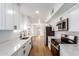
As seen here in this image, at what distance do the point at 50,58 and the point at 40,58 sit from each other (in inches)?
4.4

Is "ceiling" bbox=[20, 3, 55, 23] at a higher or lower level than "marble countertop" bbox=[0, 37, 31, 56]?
higher

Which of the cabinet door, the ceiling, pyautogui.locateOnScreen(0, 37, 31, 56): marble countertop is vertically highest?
the ceiling

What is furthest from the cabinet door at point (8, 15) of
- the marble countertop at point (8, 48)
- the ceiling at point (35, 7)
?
the ceiling at point (35, 7)

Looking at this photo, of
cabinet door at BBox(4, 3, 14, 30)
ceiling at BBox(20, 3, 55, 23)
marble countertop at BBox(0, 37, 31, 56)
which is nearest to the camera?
marble countertop at BBox(0, 37, 31, 56)

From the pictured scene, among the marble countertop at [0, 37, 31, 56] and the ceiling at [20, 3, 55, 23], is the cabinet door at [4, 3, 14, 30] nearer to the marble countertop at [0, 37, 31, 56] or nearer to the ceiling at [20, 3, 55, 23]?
the marble countertop at [0, 37, 31, 56]

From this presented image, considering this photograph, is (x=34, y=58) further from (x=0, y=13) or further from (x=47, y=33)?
(x=47, y=33)

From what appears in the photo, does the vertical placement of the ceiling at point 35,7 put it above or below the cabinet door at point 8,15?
above

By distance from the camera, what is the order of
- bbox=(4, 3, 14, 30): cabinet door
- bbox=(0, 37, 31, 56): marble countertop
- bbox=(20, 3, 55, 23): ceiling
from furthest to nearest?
bbox=(20, 3, 55, 23): ceiling < bbox=(4, 3, 14, 30): cabinet door < bbox=(0, 37, 31, 56): marble countertop

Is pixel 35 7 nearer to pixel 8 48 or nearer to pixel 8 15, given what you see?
pixel 8 15

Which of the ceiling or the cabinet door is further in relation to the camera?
the ceiling

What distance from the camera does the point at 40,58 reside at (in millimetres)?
940

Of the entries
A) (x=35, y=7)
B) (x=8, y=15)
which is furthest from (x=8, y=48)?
(x=35, y=7)

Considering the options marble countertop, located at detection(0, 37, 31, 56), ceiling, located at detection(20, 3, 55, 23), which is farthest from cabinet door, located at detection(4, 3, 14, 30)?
ceiling, located at detection(20, 3, 55, 23)

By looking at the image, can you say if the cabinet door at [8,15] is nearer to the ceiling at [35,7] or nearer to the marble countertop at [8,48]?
the marble countertop at [8,48]
